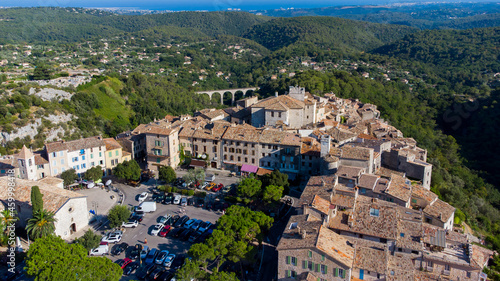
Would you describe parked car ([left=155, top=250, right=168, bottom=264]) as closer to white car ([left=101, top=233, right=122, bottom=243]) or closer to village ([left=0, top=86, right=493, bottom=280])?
white car ([left=101, top=233, right=122, bottom=243])

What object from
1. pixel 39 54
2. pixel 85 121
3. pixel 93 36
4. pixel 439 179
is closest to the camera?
pixel 439 179

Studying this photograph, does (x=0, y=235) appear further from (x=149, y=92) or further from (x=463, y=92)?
(x=463, y=92)

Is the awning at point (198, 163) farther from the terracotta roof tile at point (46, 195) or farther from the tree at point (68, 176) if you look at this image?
the terracotta roof tile at point (46, 195)

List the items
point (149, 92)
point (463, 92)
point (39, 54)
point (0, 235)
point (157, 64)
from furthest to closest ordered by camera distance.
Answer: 1. point (157, 64)
2. point (39, 54)
3. point (463, 92)
4. point (149, 92)
5. point (0, 235)

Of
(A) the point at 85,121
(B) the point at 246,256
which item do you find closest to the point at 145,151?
(A) the point at 85,121

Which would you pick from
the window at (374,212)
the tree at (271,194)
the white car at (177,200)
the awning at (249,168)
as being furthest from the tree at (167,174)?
the window at (374,212)

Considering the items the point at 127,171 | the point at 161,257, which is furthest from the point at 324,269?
the point at 127,171
